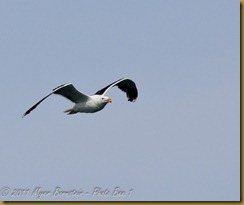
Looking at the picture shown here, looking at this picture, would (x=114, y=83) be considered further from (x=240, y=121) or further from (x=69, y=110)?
(x=240, y=121)

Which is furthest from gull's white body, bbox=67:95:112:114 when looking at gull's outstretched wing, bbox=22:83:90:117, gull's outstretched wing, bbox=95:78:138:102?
gull's outstretched wing, bbox=95:78:138:102

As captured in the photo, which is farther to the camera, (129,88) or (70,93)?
(129,88)

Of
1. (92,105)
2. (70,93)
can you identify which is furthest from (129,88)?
(70,93)

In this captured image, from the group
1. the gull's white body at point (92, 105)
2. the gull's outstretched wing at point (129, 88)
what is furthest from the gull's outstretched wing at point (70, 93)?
the gull's outstretched wing at point (129, 88)

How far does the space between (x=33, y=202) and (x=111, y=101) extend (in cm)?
625

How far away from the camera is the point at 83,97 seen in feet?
78.4

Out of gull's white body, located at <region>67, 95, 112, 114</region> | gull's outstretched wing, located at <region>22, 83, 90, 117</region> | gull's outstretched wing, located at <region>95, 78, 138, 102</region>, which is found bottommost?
gull's outstretched wing, located at <region>95, 78, 138, 102</region>

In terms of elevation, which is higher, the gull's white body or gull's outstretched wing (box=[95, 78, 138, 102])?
the gull's white body

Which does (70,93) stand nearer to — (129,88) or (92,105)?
(92,105)

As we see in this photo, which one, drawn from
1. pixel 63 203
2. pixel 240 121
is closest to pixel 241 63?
pixel 240 121

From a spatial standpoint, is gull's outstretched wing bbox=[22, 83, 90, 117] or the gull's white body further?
the gull's white body

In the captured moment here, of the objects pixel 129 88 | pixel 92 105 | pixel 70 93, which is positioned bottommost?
pixel 129 88

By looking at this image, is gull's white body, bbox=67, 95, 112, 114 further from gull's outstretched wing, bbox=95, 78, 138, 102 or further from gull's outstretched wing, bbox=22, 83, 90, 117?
gull's outstretched wing, bbox=95, 78, 138, 102

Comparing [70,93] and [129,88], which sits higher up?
[70,93]
